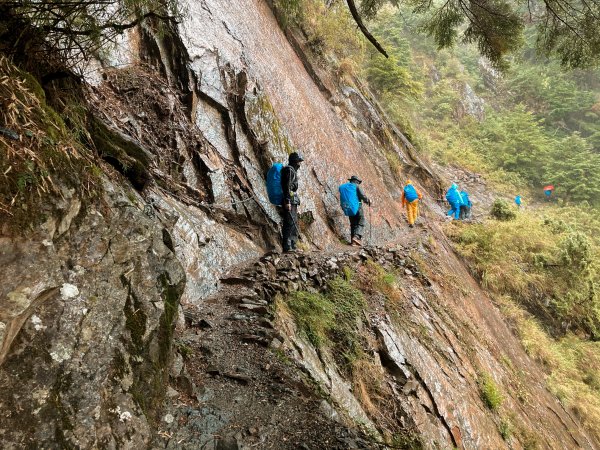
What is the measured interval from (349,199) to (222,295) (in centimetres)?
495

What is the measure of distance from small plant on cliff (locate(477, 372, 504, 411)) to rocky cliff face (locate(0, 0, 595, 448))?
0.55ft

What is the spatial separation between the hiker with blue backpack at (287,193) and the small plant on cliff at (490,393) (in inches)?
160

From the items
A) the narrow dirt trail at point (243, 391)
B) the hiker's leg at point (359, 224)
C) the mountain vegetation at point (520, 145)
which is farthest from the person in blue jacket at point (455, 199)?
the narrow dirt trail at point (243, 391)

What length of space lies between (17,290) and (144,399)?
1090 mm

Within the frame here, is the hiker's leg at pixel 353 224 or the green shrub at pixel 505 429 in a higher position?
the hiker's leg at pixel 353 224

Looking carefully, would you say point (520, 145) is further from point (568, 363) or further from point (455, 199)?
point (568, 363)

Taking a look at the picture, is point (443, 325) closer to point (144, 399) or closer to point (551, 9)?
point (551, 9)

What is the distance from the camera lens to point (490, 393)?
7348mm

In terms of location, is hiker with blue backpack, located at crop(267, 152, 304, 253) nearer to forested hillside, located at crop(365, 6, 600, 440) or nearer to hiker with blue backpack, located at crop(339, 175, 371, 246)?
hiker with blue backpack, located at crop(339, 175, 371, 246)

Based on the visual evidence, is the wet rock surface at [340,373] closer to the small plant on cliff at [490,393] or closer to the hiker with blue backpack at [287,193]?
the small plant on cliff at [490,393]

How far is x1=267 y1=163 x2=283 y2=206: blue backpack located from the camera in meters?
7.75

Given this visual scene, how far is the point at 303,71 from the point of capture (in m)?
13.5

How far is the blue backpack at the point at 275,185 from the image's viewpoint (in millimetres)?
7754

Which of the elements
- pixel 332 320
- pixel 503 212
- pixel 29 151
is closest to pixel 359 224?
pixel 332 320
